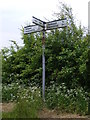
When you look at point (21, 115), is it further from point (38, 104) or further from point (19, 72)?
point (19, 72)

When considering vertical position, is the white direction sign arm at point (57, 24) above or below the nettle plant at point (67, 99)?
above

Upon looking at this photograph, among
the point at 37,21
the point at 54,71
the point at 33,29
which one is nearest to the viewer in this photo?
the point at 37,21

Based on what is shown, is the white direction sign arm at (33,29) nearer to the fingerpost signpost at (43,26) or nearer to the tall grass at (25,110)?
the fingerpost signpost at (43,26)

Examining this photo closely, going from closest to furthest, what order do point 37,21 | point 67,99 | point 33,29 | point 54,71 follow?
point 67,99 → point 37,21 → point 33,29 → point 54,71

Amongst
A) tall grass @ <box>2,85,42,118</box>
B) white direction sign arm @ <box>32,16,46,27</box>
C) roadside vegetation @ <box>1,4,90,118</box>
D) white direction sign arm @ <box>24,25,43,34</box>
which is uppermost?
white direction sign arm @ <box>32,16,46,27</box>

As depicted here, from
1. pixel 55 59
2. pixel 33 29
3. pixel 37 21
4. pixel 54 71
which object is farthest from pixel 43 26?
pixel 54 71

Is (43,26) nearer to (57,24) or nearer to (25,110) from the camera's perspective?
(57,24)

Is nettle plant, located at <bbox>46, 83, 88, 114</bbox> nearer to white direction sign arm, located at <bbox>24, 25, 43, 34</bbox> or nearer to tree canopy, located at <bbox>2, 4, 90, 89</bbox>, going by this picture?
tree canopy, located at <bbox>2, 4, 90, 89</bbox>

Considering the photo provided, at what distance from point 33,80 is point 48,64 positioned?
0.70 metres

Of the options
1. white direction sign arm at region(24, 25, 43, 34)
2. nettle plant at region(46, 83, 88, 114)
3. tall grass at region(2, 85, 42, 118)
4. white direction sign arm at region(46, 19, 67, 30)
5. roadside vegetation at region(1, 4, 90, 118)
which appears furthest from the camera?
white direction sign arm at region(24, 25, 43, 34)

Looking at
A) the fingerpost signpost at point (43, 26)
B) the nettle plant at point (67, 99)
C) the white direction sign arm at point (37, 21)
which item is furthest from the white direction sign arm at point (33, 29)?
the nettle plant at point (67, 99)

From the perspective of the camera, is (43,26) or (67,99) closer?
(67,99)

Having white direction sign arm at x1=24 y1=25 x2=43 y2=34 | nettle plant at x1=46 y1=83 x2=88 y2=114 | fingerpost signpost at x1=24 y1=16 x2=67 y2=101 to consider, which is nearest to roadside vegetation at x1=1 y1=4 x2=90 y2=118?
nettle plant at x1=46 y1=83 x2=88 y2=114

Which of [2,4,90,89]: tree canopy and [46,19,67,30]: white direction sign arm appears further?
[2,4,90,89]: tree canopy
